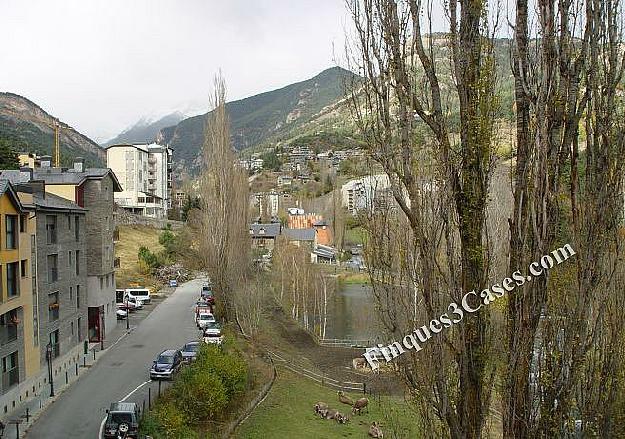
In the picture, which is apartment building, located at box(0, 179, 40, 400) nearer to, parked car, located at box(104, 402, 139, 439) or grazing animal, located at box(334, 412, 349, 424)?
parked car, located at box(104, 402, 139, 439)

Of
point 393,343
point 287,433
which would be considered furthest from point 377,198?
point 287,433

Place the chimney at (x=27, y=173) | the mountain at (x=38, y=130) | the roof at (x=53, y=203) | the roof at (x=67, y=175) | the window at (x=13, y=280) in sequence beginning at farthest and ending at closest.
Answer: the mountain at (x=38, y=130) < the roof at (x=67, y=175) < the chimney at (x=27, y=173) < the roof at (x=53, y=203) < the window at (x=13, y=280)

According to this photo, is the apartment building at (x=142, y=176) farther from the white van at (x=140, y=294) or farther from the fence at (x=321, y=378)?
the fence at (x=321, y=378)

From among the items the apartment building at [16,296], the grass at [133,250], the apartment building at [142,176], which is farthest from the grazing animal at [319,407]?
the apartment building at [142,176]

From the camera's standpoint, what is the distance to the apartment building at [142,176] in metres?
72.9

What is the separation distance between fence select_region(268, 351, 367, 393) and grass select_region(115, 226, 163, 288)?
21873 millimetres

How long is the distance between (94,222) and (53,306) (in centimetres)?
698

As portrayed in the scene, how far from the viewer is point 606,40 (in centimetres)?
643

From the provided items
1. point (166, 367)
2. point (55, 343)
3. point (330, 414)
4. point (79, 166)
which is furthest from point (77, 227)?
point (330, 414)

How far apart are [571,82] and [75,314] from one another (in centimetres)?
2270

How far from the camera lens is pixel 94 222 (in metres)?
27.5

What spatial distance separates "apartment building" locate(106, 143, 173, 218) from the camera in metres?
72.9

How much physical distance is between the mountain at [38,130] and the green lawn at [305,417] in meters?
70.8

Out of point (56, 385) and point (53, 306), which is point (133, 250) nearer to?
point (53, 306)
